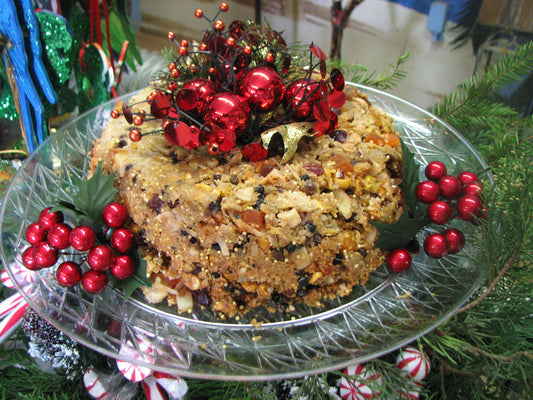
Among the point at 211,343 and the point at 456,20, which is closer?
the point at 211,343

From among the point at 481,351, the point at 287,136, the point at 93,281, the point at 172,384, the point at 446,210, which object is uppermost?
the point at 287,136

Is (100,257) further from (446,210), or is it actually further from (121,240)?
(446,210)

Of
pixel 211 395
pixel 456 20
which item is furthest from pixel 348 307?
pixel 456 20

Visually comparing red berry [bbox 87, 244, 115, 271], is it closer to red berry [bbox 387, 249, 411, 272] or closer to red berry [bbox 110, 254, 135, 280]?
red berry [bbox 110, 254, 135, 280]

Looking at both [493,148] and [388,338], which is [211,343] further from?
[493,148]

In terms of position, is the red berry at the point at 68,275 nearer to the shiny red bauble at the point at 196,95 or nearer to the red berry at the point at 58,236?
the red berry at the point at 58,236

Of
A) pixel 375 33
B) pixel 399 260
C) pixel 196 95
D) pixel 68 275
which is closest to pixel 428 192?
pixel 399 260
